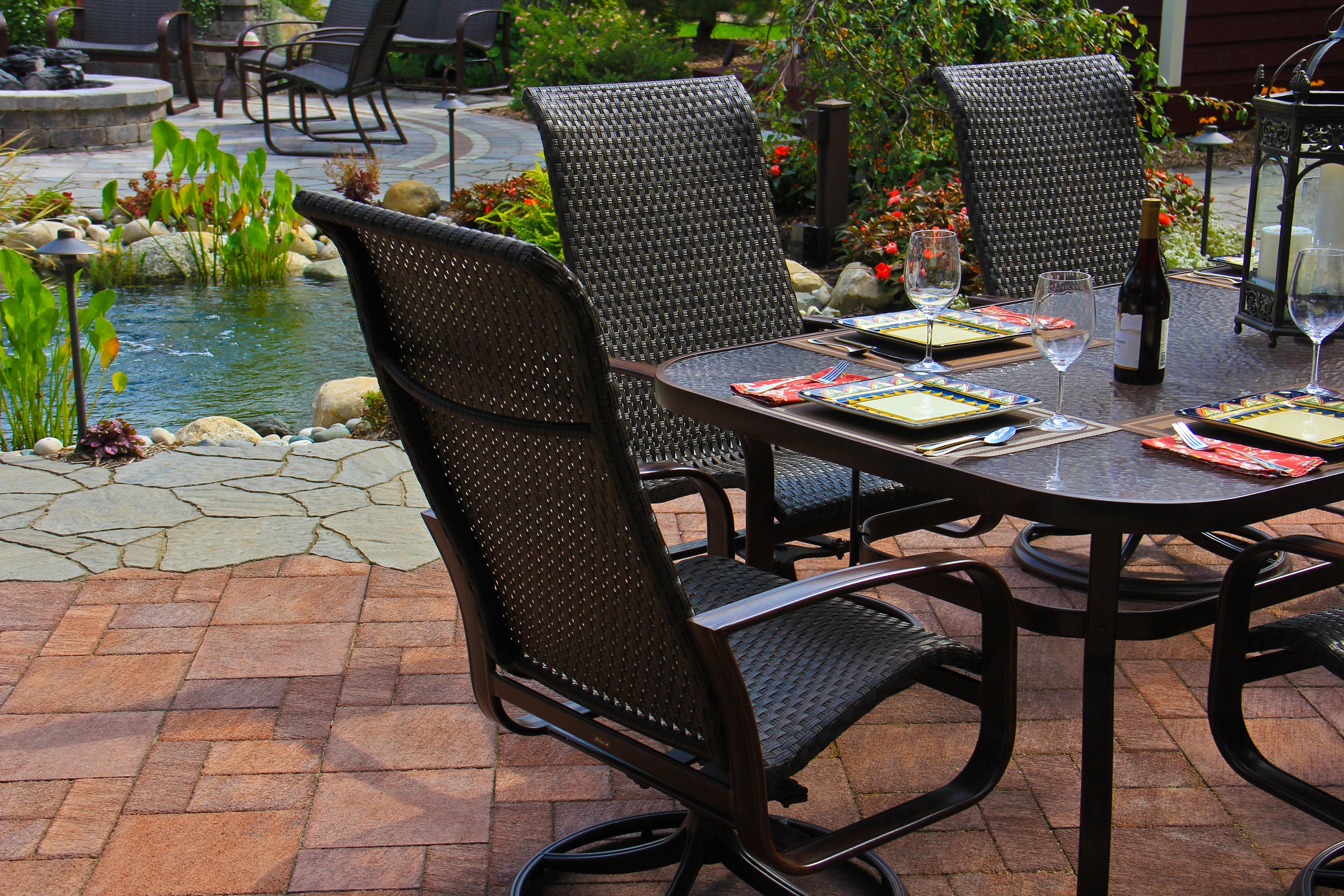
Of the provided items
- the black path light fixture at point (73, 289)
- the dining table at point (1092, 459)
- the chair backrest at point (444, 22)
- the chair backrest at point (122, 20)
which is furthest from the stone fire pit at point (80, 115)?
the dining table at point (1092, 459)

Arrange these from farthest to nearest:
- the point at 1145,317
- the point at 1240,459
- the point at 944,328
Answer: the point at 944,328, the point at 1145,317, the point at 1240,459

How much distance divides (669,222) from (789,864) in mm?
1809

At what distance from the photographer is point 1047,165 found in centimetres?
341

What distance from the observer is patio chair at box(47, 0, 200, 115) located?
38.5ft

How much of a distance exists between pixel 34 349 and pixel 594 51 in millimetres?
7777

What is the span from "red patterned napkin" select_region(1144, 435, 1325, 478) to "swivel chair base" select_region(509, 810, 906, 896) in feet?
2.53

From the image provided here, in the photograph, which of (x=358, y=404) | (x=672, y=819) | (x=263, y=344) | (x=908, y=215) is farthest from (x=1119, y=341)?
(x=263, y=344)

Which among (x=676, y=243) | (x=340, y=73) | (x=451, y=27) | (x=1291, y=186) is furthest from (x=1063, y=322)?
(x=451, y=27)

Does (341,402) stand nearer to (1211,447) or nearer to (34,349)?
(34,349)

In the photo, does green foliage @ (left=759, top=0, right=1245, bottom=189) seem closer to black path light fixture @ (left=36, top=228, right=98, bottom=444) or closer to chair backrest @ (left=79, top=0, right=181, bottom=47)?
black path light fixture @ (left=36, top=228, right=98, bottom=444)

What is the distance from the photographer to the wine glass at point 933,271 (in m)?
2.32

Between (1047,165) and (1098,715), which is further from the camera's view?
(1047,165)

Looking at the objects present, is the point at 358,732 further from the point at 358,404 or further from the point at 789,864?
the point at 358,404

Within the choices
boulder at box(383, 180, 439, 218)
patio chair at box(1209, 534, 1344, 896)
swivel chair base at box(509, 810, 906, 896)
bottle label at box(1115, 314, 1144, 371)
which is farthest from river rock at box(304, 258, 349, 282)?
patio chair at box(1209, 534, 1344, 896)
